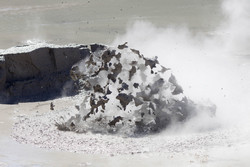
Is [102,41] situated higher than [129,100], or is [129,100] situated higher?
[102,41]

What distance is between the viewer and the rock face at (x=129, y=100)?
32.8 ft

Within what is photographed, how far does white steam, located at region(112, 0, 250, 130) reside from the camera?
10.7 metres

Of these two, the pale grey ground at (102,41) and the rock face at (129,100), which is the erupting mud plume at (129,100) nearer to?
the rock face at (129,100)

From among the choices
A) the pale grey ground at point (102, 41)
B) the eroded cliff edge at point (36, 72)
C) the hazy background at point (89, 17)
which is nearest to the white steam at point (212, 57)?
the pale grey ground at point (102, 41)

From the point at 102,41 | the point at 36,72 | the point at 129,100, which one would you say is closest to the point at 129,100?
the point at 129,100

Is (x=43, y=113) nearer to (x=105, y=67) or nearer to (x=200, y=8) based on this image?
(x=105, y=67)

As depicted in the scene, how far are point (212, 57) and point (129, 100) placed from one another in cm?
546

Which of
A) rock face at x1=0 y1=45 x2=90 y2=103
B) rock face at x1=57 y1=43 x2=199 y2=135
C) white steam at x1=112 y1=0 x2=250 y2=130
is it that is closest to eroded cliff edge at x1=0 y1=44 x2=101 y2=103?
rock face at x1=0 y1=45 x2=90 y2=103

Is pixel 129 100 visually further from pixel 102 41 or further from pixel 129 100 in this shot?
pixel 102 41

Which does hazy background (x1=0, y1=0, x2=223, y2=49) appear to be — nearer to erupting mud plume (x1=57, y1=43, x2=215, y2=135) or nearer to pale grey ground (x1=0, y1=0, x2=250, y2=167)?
pale grey ground (x1=0, y1=0, x2=250, y2=167)

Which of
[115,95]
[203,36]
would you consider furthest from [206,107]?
[203,36]

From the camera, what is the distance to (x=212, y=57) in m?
15.0

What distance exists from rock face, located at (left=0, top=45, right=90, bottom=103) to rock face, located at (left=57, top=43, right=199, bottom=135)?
1634mm

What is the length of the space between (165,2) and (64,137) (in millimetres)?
13327
